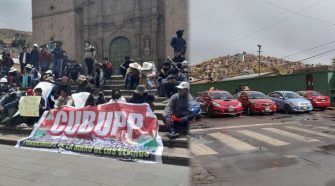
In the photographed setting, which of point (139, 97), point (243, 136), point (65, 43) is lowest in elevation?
point (243, 136)

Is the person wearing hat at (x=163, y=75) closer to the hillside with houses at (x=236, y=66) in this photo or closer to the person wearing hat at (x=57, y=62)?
the person wearing hat at (x=57, y=62)

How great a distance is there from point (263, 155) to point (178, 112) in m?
2.44

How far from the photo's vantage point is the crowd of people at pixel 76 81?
9.21 m

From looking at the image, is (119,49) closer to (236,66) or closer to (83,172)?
(83,172)

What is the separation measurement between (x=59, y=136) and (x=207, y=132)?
18.2 ft

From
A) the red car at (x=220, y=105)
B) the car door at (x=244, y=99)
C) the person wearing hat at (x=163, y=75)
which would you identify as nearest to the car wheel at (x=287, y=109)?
the car door at (x=244, y=99)

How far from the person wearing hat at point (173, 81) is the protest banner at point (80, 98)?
2.32 metres

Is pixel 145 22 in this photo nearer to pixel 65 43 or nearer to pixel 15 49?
pixel 65 43

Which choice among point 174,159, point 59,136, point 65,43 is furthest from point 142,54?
point 174,159

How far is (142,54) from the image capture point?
70.3 feet

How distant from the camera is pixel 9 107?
410 inches

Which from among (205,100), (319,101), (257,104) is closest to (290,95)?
(319,101)

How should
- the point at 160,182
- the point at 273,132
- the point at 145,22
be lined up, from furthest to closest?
the point at 145,22 → the point at 273,132 → the point at 160,182

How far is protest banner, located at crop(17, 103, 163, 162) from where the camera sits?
7289 mm
